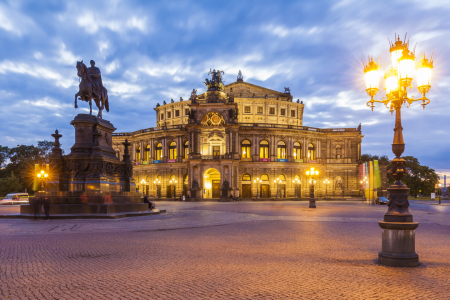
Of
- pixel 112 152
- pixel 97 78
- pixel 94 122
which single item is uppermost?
pixel 97 78

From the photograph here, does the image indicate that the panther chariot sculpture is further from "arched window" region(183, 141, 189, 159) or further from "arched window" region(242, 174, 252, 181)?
"arched window" region(242, 174, 252, 181)

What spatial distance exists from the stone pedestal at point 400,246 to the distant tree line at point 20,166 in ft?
271

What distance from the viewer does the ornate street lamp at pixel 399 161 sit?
9117mm

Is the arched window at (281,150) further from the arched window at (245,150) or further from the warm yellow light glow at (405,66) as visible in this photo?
the warm yellow light glow at (405,66)

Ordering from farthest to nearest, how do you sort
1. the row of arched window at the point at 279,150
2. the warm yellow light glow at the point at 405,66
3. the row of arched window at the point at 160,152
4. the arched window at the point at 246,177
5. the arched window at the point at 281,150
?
the arched window at the point at 281,150, the row of arched window at the point at 160,152, the row of arched window at the point at 279,150, the arched window at the point at 246,177, the warm yellow light glow at the point at 405,66

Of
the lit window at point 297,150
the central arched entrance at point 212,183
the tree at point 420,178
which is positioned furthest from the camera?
the tree at point 420,178

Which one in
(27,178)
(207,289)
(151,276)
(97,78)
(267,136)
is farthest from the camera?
(27,178)

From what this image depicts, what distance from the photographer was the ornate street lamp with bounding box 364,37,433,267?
9117 millimetres

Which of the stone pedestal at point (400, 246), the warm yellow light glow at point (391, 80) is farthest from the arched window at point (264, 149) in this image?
the stone pedestal at point (400, 246)

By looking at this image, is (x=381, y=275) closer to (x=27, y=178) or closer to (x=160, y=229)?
(x=160, y=229)

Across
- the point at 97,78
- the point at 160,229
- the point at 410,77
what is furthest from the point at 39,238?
the point at 97,78

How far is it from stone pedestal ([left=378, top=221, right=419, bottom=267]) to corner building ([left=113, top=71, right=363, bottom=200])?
56.5 meters

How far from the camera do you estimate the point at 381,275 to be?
811cm

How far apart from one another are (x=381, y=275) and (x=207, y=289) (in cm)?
409
